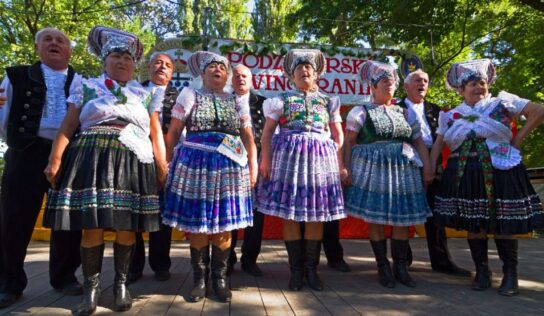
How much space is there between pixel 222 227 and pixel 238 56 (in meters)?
3.89

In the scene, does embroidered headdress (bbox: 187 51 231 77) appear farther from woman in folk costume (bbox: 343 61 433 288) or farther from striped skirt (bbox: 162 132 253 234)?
woman in folk costume (bbox: 343 61 433 288)

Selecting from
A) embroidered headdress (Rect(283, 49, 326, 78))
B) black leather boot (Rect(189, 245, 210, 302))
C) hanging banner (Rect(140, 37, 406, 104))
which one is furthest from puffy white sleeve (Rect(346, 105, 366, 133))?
hanging banner (Rect(140, 37, 406, 104))

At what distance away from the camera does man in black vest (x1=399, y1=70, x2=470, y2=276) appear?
360cm

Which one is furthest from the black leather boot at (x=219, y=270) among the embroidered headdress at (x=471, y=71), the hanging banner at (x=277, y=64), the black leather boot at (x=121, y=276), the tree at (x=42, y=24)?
the tree at (x=42, y=24)

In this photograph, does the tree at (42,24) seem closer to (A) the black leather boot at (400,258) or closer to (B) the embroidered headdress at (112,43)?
(B) the embroidered headdress at (112,43)

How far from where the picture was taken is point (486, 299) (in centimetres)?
274

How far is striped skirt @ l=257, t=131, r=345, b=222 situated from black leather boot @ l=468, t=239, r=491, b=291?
45.7 inches

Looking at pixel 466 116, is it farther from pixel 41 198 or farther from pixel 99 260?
pixel 41 198

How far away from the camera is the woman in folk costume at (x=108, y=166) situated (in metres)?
2.23

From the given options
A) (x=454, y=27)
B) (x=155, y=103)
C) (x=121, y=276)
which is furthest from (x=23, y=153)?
(x=454, y=27)

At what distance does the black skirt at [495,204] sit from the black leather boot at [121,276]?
2.42 metres

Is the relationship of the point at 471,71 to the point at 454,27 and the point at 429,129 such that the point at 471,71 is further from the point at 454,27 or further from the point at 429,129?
the point at 454,27

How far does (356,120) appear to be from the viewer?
3246mm

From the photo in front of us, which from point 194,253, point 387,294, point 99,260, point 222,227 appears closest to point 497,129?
point 387,294
